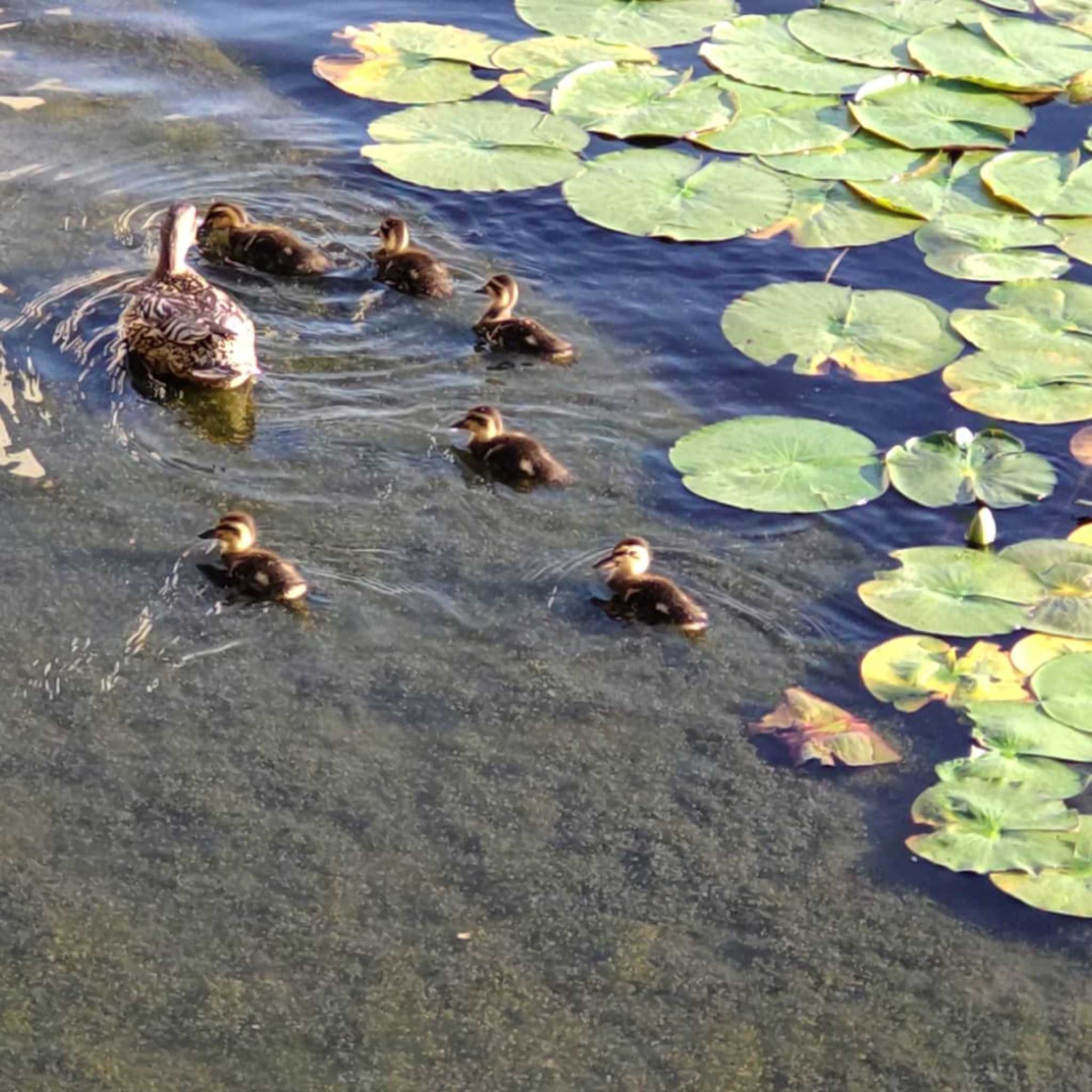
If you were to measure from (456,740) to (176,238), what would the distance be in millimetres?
2512

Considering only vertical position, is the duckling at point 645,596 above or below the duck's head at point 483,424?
below

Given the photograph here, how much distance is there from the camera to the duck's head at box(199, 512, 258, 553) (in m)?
5.11

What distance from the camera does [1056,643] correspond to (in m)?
5.00

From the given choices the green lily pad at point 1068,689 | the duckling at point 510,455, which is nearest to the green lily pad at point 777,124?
the duckling at point 510,455

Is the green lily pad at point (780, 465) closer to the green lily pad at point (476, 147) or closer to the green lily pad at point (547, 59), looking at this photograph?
the green lily pad at point (476, 147)

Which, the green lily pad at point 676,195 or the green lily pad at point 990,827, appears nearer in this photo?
the green lily pad at point 990,827

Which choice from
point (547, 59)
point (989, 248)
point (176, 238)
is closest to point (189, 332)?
point (176, 238)

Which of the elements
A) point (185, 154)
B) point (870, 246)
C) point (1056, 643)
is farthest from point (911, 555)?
point (185, 154)

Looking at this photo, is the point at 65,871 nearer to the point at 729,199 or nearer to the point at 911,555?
the point at 911,555


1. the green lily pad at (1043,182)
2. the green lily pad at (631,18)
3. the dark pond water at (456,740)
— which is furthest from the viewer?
the green lily pad at (631,18)

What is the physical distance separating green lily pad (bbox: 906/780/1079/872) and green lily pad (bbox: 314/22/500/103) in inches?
172

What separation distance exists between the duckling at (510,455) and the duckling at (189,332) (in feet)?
2.66

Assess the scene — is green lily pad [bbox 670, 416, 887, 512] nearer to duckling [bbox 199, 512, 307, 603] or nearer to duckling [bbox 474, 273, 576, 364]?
duckling [bbox 474, 273, 576, 364]

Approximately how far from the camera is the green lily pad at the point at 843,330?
20.5 ft
